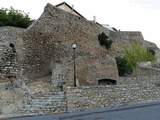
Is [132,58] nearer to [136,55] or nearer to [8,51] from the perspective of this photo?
[136,55]

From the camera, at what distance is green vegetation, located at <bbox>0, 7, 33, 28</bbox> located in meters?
49.1

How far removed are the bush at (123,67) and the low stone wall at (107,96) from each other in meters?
10.8

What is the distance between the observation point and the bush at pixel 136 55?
174 ft

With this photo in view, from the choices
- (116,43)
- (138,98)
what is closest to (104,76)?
(138,98)

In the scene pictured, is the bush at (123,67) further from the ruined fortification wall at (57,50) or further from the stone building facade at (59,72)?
the ruined fortification wall at (57,50)

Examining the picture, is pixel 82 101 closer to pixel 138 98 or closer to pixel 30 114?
pixel 30 114

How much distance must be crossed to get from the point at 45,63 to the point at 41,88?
9.50m

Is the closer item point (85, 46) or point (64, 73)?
point (64, 73)

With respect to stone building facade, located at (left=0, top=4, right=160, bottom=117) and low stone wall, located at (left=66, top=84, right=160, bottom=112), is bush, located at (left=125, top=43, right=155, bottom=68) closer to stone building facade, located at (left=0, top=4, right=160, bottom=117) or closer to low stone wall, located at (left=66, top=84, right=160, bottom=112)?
stone building facade, located at (left=0, top=4, right=160, bottom=117)

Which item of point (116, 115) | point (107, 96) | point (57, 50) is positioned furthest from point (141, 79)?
point (116, 115)

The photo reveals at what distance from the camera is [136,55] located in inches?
2148

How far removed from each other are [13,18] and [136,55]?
14609mm

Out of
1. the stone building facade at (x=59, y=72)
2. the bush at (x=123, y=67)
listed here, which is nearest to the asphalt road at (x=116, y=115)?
the stone building facade at (x=59, y=72)

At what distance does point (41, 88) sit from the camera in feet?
102
